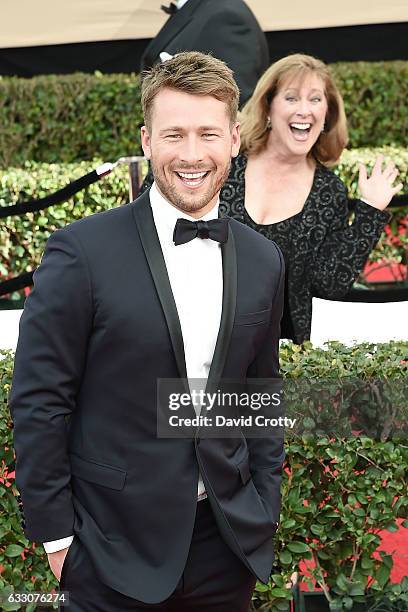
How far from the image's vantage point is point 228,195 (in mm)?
4352

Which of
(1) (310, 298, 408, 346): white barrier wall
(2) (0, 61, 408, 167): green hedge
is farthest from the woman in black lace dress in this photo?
(2) (0, 61, 408, 167): green hedge

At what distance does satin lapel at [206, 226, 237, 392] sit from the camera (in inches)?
90.0

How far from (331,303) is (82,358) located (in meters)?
3.08

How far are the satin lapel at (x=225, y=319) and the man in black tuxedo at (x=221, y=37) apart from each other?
11.0 feet

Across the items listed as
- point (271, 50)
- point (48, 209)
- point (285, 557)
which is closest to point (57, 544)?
point (285, 557)

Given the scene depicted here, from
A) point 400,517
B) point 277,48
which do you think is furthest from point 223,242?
point 277,48

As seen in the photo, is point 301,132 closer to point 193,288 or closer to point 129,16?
point 193,288

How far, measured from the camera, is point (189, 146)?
2.24 m

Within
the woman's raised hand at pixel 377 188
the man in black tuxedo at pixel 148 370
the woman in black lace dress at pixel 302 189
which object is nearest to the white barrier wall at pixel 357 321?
the woman in black lace dress at pixel 302 189

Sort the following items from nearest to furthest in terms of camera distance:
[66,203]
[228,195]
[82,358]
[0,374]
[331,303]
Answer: [82,358] < [0,374] < [228,195] < [331,303] < [66,203]

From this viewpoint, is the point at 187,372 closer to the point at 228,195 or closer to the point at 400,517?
the point at 400,517

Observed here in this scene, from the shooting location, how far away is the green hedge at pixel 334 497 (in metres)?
3.22

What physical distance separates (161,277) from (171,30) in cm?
384

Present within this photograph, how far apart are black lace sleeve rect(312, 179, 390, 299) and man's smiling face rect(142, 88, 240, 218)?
1897 mm
